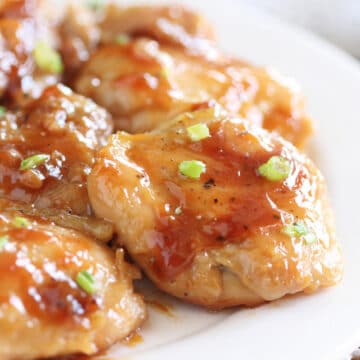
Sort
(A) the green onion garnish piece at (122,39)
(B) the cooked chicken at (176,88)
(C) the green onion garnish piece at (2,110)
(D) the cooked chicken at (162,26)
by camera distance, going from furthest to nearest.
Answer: (D) the cooked chicken at (162,26)
(A) the green onion garnish piece at (122,39)
(B) the cooked chicken at (176,88)
(C) the green onion garnish piece at (2,110)

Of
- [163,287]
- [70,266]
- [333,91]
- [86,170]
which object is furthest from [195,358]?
[333,91]

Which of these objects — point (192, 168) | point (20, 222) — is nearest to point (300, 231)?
point (192, 168)

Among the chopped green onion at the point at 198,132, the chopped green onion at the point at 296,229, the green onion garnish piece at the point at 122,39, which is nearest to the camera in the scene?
the chopped green onion at the point at 296,229

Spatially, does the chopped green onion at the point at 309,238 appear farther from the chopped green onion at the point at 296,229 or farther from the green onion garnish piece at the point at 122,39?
the green onion garnish piece at the point at 122,39

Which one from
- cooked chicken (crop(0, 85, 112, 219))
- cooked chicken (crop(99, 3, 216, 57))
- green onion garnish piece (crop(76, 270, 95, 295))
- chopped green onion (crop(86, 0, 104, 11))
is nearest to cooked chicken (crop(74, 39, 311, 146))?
cooked chicken (crop(99, 3, 216, 57))

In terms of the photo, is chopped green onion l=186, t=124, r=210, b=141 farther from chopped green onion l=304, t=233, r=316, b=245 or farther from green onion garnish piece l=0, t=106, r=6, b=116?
green onion garnish piece l=0, t=106, r=6, b=116

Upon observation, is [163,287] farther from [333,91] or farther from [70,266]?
[333,91]

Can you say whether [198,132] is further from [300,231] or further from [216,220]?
[300,231]

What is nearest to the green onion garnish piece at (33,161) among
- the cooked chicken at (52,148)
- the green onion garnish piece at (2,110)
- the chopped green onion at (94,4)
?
the cooked chicken at (52,148)
